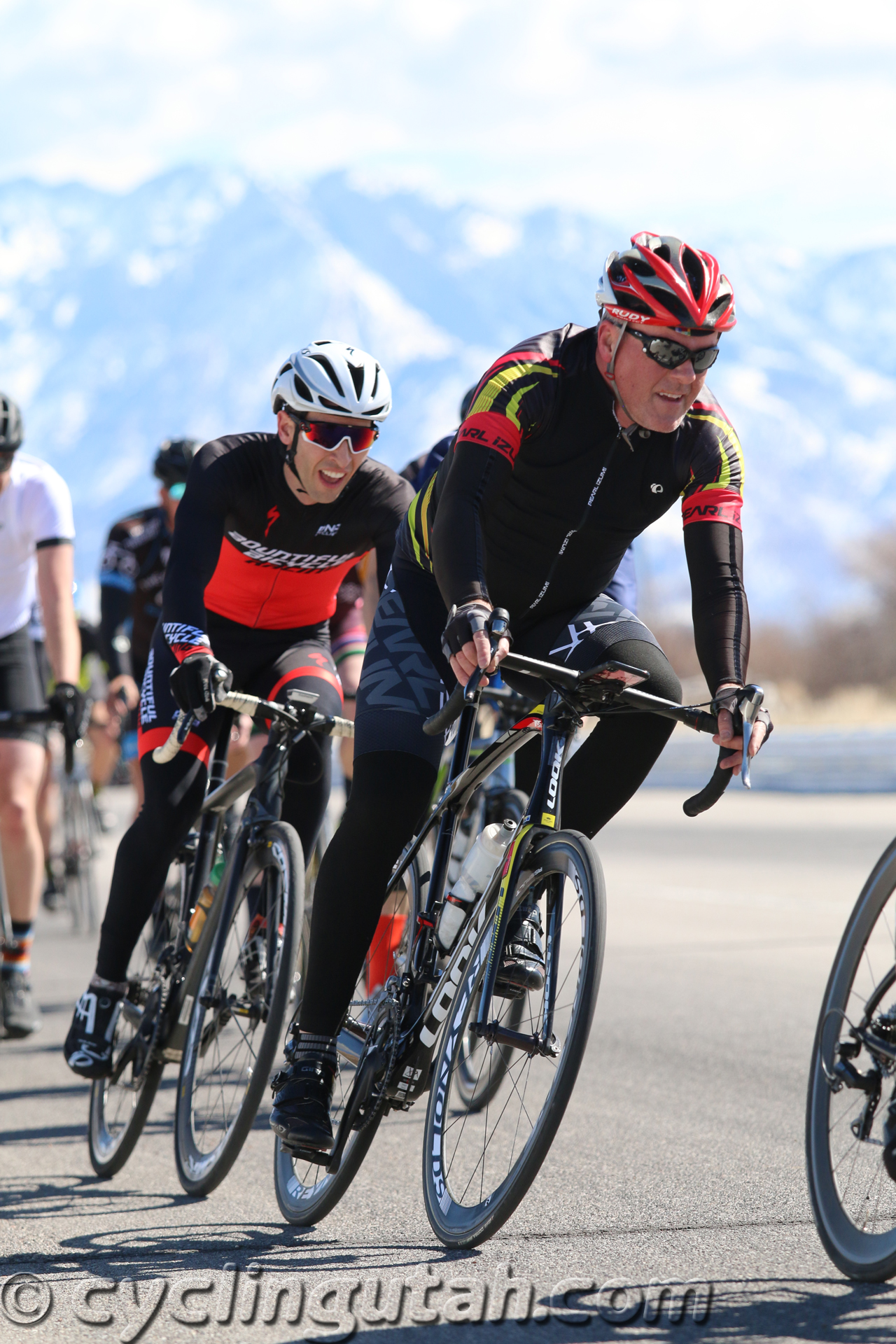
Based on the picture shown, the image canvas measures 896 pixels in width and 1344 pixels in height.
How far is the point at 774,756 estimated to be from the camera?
24203 mm

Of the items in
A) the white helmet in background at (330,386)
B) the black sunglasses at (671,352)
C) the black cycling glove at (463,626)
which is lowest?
the black cycling glove at (463,626)

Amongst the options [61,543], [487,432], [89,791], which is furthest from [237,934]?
[89,791]

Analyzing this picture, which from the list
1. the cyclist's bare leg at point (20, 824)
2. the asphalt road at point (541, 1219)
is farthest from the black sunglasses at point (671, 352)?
the cyclist's bare leg at point (20, 824)

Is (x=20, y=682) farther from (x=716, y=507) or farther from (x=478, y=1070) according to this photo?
(x=716, y=507)

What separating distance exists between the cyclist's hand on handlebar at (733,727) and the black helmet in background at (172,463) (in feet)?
17.2

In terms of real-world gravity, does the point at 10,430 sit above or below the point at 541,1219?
above

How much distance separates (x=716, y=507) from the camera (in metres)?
3.87

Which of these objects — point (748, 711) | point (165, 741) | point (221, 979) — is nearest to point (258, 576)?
point (165, 741)

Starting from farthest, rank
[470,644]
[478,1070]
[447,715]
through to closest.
→ [478,1070]
[447,715]
[470,644]

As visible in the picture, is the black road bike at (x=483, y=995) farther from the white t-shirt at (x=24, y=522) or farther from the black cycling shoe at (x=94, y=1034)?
the white t-shirt at (x=24, y=522)

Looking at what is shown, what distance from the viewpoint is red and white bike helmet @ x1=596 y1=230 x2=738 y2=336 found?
366 cm

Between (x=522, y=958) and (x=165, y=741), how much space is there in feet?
5.93

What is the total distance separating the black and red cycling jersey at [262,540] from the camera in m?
4.64

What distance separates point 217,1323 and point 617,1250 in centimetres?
94
